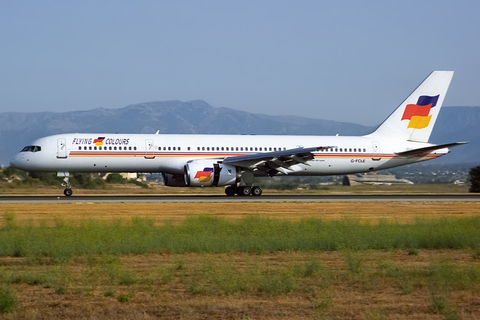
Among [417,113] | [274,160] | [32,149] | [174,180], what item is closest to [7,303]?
[274,160]

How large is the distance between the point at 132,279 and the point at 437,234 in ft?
28.2

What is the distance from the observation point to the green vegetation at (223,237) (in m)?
13.3

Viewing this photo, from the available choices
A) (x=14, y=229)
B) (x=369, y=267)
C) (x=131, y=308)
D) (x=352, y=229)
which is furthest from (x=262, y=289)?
(x=14, y=229)

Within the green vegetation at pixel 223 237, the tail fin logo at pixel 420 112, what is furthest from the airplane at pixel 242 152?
the green vegetation at pixel 223 237

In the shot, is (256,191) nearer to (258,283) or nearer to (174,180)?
(174,180)

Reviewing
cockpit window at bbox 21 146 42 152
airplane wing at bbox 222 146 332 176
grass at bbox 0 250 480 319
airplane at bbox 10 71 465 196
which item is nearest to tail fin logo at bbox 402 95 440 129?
airplane at bbox 10 71 465 196

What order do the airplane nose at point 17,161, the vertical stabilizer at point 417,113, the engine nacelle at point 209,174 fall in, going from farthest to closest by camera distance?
the vertical stabilizer at point 417,113 → the airplane nose at point 17,161 → the engine nacelle at point 209,174

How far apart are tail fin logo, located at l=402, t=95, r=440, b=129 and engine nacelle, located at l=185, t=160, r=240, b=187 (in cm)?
1242

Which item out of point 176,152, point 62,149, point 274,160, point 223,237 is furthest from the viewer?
point 176,152

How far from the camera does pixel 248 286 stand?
950 cm

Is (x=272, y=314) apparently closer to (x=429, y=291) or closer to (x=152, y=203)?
(x=429, y=291)

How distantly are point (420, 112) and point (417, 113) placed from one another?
21 cm

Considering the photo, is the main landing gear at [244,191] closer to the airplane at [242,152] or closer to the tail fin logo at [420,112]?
the airplane at [242,152]

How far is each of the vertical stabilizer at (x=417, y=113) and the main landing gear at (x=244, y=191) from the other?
344 inches
